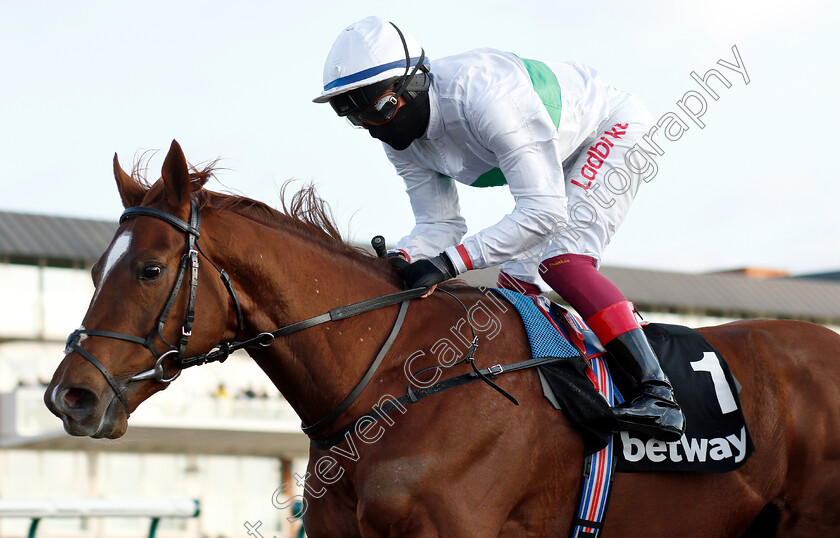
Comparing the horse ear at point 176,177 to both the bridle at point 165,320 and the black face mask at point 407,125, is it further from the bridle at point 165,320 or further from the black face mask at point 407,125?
the black face mask at point 407,125

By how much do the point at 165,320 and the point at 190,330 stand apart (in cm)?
8

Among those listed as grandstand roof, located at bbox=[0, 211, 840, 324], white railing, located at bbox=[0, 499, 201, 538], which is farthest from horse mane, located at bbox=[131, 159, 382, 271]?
grandstand roof, located at bbox=[0, 211, 840, 324]

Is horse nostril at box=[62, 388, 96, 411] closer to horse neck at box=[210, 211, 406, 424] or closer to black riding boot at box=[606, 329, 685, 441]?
horse neck at box=[210, 211, 406, 424]

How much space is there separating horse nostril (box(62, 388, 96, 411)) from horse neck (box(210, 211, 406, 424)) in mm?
558

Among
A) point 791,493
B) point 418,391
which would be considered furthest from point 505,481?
point 791,493

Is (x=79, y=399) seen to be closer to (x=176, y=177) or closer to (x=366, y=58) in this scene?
(x=176, y=177)

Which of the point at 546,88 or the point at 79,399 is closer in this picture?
the point at 79,399

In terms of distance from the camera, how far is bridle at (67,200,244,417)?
3080 millimetres

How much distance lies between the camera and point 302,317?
3424 millimetres

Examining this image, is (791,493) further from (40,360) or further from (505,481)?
(40,360)

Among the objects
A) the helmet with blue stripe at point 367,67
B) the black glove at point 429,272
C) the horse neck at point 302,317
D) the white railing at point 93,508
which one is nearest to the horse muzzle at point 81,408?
the horse neck at point 302,317

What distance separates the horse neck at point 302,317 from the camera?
337cm

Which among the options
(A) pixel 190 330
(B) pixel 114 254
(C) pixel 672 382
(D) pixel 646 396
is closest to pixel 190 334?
(A) pixel 190 330

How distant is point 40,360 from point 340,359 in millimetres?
20439
